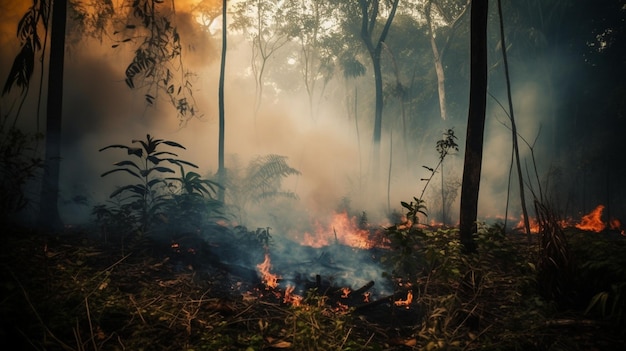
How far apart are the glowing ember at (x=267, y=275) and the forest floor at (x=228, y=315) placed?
0.37 m

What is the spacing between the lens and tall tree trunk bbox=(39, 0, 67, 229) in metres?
6.46

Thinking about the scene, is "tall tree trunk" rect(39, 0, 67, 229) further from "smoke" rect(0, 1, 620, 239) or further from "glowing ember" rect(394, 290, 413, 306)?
"glowing ember" rect(394, 290, 413, 306)

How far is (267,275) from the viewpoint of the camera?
5.98m

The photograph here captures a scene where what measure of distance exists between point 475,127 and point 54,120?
8114 millimetres

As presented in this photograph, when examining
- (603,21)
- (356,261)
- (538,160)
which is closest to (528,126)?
(538,160)

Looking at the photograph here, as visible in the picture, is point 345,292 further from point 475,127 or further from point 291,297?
point 475,127

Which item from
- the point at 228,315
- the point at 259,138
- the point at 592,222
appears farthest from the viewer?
the point at 259,138

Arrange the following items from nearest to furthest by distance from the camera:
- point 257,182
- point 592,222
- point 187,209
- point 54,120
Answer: point 54,120 < point 187,209 < point 592,222 < point 257,182

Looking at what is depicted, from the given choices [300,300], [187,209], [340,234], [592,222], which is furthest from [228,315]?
[592,222]

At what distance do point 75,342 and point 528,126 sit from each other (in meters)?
23.4

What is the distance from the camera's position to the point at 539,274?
13.5 ft

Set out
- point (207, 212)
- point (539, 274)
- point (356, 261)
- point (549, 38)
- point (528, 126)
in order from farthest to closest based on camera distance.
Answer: point (528, 126) < point (549, 38) < point (356, 261) < point (207, 212) < point (539, 274)

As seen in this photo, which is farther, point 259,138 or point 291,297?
point 259,138

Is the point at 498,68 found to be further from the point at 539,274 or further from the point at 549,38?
the point at 539,274
